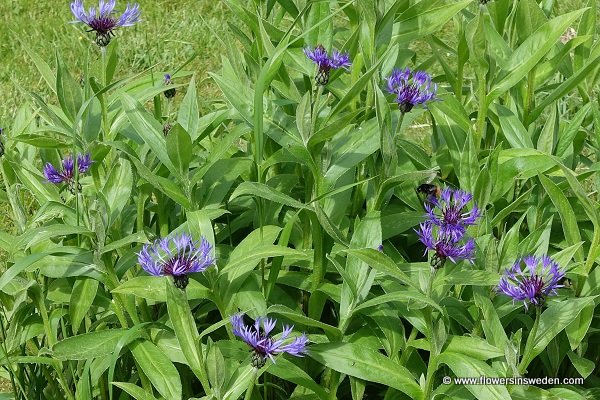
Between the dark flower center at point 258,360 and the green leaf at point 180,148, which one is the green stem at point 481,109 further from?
the dark flower center at point 258,360

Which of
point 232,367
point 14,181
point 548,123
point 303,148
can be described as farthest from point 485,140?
point 14,181

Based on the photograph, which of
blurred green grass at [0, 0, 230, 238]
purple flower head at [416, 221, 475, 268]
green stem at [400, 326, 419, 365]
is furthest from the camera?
blurred green grass at [0, 0, 230, 238]

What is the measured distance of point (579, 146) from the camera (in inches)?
108

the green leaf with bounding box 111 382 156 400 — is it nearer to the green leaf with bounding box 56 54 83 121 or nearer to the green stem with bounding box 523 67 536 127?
the green leaf with bounding box 56 54 83 121

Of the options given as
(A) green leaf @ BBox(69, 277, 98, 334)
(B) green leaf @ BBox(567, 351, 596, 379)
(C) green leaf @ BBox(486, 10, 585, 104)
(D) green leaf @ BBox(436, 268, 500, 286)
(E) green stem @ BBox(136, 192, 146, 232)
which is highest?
(C) green leaf @ BBox(486, 10, 585, 104)

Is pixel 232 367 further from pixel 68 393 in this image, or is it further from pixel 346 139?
pixel 346 139

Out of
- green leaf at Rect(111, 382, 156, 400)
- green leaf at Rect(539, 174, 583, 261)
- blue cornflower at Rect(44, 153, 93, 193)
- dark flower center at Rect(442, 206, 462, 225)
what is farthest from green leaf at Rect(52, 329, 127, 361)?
green leaf at Rect(539, 174, 583, 261)

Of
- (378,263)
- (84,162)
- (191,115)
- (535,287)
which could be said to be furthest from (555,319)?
(84,162)

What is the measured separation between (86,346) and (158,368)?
7.7 inches

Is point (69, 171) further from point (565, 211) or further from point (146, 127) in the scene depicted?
point (565, 211)

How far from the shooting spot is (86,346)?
7.34ft

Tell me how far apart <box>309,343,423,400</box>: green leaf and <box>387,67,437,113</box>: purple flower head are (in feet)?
1.93

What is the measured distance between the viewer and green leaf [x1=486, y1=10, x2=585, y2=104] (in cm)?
244

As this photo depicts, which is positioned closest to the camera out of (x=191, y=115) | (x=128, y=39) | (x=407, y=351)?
(x=407, y=351)
